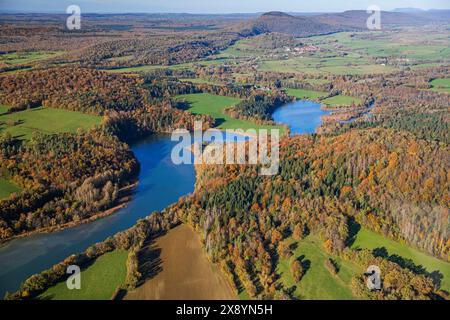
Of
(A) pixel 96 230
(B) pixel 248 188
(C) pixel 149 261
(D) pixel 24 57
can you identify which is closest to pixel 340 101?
(B) pixel 248 188

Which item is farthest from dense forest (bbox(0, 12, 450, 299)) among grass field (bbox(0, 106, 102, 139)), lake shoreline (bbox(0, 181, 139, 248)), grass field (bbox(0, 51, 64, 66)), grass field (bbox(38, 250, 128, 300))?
grass field (bbox(0, 51, 64, 66))

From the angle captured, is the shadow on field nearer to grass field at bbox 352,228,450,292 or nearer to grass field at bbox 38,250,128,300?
grass field at bbox 38,250,128,300

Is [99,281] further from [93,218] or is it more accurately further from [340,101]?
[340,101]
